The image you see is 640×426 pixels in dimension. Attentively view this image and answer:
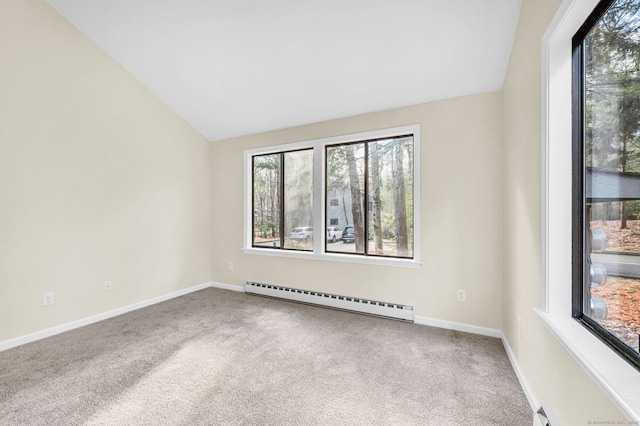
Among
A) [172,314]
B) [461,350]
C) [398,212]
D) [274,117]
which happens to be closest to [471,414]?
[461,350]

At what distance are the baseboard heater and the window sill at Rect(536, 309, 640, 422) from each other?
1.77m

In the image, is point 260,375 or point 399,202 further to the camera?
point 399,202

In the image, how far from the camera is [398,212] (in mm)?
3256

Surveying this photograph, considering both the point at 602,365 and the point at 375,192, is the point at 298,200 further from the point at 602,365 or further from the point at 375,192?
the point at 602,365

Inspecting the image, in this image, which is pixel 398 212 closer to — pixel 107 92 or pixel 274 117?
pixel 274 117

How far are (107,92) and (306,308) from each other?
3.45m

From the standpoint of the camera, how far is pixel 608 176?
116cm

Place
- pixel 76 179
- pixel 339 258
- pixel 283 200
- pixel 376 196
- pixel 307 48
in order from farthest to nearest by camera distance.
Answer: pixel 283 200, pixel 339 258, pixel 376 196, pixel 76 179, pixel 307 48

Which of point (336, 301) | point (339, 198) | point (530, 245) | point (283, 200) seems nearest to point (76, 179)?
point (283, 200)

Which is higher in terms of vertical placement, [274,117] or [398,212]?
[274,117]

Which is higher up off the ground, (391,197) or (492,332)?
(391,197)

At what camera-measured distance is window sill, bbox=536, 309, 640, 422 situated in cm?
85

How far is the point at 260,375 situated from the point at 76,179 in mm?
2784

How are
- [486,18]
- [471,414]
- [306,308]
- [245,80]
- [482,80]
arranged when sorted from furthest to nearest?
[306,308] < [245,80] < [482,80] < [486,18] < [471,414]
